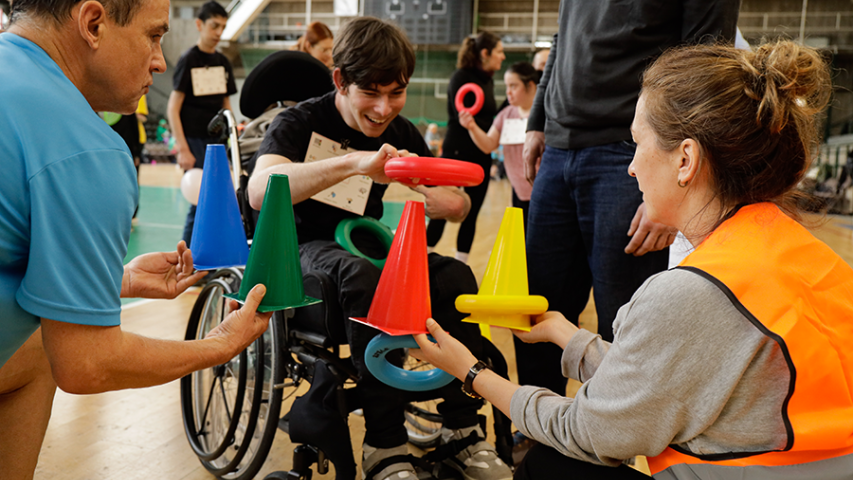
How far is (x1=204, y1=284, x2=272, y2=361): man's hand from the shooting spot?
41.6 inches

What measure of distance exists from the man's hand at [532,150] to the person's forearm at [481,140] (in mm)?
1918

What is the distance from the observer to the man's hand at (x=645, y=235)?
4.51 feet

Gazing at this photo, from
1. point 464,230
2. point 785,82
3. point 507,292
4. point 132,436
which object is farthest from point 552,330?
point 464,230

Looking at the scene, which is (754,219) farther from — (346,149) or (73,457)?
(73,457)

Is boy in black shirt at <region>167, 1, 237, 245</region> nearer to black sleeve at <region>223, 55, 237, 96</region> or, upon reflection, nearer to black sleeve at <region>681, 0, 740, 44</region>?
black sleeve at <region>223, 55, 237, 96</region>

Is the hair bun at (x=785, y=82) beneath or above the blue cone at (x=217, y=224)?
above

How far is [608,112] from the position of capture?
1.47 metres

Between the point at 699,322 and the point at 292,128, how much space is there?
3.97ft

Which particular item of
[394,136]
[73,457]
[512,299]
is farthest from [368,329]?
[73,457]

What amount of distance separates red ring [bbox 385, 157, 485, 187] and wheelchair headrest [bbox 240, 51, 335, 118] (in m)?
0.98

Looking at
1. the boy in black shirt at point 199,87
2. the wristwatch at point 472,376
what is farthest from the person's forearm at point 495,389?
the boy in black shirt at point 199,87

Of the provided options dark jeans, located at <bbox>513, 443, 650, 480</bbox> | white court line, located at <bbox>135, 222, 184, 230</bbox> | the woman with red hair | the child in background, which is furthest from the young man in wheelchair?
white court line, located at <bbox>135, 222, 184, 230</bbox>

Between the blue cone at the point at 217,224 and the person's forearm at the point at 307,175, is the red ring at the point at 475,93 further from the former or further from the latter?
the blue cone at the point at 217,224

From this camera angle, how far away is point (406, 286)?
3.96ft
